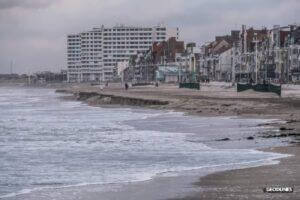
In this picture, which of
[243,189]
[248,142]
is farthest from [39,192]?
[248,142]

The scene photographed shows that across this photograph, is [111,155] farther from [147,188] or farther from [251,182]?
[251,182]

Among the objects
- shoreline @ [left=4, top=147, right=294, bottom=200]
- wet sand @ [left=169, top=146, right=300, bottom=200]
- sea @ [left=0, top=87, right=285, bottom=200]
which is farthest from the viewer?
sea @ [left=0, top=87, right=285, bottom=200]

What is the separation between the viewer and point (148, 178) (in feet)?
57.4

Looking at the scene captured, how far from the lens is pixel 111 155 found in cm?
2333

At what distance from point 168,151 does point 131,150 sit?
4.57ft

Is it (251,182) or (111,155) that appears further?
(111,155)

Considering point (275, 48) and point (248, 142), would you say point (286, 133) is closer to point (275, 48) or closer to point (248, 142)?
point (248, 142)

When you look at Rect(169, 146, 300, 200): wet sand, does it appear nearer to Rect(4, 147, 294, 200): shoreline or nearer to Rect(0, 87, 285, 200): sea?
Rect(4, 147, 294, 200): shoreline

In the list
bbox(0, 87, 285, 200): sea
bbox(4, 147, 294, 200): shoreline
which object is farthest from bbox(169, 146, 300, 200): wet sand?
bbox(0, 87, 285, 200): sea

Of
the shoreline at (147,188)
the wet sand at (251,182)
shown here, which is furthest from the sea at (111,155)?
the wet sand at (251,182)

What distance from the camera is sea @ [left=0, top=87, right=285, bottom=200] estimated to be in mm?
16938

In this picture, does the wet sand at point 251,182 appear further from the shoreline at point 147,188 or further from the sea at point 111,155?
the sea at point 111,155

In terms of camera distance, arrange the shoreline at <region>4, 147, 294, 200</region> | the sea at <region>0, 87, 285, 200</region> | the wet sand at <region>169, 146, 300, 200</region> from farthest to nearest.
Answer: the sea at <region>0, 87, 285, 200</region> → the shoreline at <region>4, 147, 294, 200</region> → the wet sand at <region>169, 146, 300, 200</region>

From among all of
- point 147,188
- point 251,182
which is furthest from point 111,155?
point 251,182
